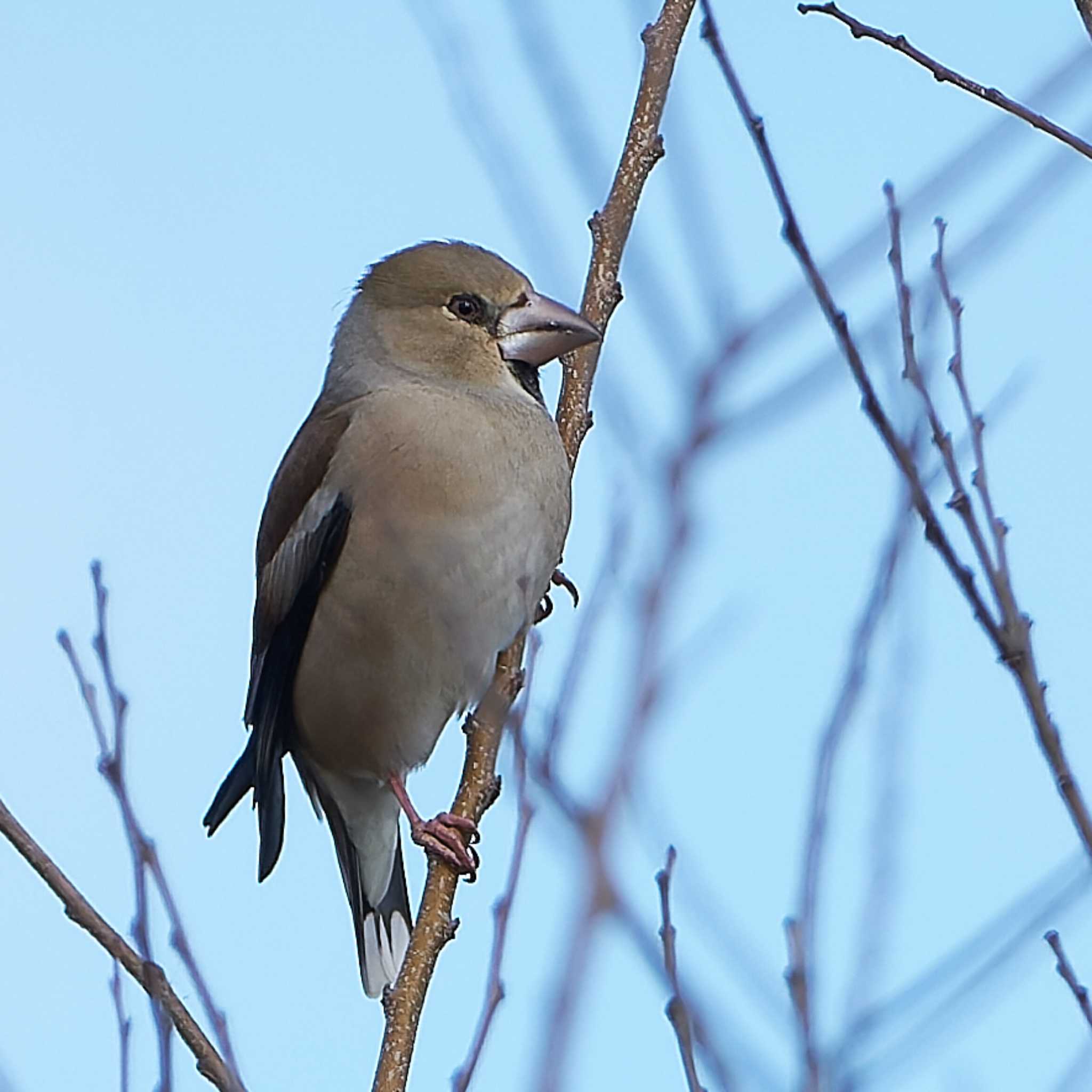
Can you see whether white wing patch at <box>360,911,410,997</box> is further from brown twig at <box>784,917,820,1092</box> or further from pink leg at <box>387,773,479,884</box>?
brown twig at <box>784,917,820,1092</box>

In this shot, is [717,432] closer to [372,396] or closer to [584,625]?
[584,625]

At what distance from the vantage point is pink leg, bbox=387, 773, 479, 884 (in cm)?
377

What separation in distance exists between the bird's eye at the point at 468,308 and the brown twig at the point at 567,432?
630 millimetres

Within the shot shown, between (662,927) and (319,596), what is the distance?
116 inches

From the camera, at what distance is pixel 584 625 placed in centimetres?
212

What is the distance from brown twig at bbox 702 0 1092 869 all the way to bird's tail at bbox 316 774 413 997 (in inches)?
128

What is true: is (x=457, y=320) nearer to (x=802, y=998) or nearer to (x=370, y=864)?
(x=370, y=864)

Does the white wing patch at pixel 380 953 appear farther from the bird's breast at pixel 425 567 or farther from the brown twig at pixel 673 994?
the brown twig at pixel 673 994

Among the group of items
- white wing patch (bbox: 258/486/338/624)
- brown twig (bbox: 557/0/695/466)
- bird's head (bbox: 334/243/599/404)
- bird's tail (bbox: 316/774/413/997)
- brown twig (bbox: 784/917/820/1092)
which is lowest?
brown twig (bbox: 784/917/820/1092)

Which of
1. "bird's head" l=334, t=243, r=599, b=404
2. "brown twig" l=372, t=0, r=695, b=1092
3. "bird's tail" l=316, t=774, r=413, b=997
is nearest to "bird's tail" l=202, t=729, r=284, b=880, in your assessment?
"bird's tail" l=316, t=774, r=413, b=997

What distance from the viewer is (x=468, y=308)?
516cm

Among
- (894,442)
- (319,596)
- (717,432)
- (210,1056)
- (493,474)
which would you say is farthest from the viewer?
(319,596)

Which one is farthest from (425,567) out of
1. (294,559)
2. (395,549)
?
(294,559)

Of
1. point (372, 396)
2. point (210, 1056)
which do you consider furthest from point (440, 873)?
point (372, 396)
